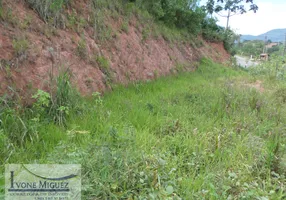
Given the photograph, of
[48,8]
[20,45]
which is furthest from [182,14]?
[20,45]

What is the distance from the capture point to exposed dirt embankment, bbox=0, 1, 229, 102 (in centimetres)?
305

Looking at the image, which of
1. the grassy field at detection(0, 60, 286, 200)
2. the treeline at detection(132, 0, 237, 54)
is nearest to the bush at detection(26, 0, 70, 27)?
the grassy field at detection(0, 60, 286, 200)

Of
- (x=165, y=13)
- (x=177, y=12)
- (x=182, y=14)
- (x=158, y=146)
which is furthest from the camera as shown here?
(x=182, y=14)

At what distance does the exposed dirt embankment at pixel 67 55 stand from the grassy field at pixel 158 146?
1.48ft

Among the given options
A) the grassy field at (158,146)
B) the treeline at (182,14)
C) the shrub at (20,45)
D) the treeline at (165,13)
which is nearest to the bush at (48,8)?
the treeline at (165,13)

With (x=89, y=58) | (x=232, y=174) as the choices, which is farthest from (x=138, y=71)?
(x=232, y=174)

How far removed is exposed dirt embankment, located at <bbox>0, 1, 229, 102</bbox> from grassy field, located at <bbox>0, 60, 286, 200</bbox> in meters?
0.45

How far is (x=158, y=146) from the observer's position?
99.7 inches

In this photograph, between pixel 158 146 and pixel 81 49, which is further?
pixel 81 49

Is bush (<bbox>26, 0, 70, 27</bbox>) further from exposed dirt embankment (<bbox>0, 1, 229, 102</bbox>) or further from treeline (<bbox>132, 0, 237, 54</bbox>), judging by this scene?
treeline (<bbox>132, 0, 237, 54</bbox>)

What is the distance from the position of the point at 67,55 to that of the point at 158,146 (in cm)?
252

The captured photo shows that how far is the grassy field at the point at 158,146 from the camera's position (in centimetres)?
183

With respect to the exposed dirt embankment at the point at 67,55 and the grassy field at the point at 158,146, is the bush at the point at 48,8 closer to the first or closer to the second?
the exposed dirt embankment at the point at 67,55

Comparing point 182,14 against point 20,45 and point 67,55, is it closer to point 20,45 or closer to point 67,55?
point 67,55
